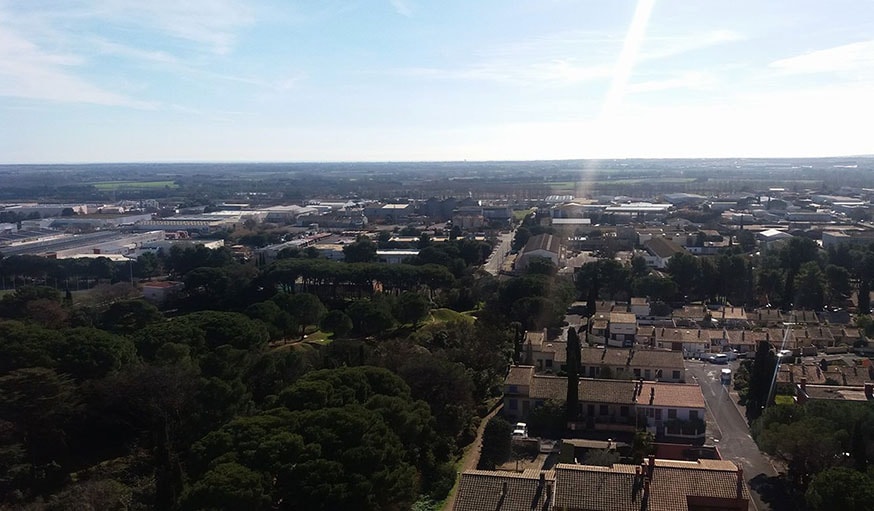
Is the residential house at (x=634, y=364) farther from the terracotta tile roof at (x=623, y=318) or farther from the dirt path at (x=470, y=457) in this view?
the dirt path at (x=470, y=457)

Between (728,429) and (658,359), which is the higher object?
(658,359)

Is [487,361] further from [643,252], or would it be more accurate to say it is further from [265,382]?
[643,252]

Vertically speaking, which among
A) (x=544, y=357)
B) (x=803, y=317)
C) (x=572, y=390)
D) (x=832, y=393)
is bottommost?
(x=803, y=317)

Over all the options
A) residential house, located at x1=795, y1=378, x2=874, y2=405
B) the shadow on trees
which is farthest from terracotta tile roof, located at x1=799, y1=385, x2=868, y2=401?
the shadow on trees

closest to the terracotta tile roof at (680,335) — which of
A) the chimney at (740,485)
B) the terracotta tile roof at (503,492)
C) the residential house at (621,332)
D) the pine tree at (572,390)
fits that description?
the residential house at (621,332)

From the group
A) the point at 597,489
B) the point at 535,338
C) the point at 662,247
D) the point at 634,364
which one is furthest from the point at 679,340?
the point at 662,247

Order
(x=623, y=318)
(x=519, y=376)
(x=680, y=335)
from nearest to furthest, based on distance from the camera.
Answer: (x=519, y=376) → (x=680, y=335) → (x=623, y=318)

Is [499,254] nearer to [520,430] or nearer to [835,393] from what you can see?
[835,393]
